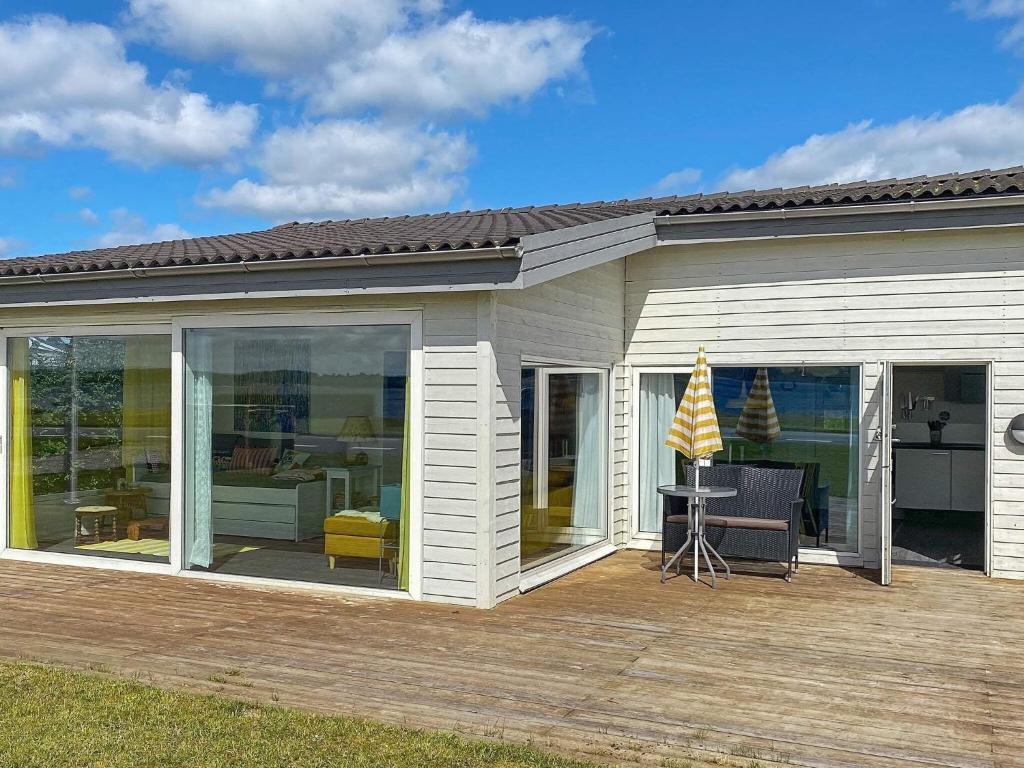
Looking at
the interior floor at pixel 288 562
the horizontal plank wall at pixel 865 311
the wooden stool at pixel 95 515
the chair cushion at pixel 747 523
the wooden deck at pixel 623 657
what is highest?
the horizontal plank wall at pixel 865 311

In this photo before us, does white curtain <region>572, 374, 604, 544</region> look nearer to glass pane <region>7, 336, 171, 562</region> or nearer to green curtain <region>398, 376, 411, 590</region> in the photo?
green curtain <region>398, 376, 411, 590</region>

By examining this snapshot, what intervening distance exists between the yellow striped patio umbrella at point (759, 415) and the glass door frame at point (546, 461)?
1.34 meters

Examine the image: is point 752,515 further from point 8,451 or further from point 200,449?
point 8,451

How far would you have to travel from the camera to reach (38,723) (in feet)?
15.0

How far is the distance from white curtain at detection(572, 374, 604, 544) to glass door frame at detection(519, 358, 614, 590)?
0.27 ft

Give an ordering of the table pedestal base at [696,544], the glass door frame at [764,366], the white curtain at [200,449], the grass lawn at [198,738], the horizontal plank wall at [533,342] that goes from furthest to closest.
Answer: the glass door frame at [764,366]
the table pedestal base at [696,544]
the white curtain at [200,449]
the horizontal plank wall at [533,342]
the grass lawn at [198,738]

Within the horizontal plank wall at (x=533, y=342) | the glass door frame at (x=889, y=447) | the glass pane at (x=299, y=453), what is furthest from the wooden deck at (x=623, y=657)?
the horizontal plank wall at (x=533, y=342)

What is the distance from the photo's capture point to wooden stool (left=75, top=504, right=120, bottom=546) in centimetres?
907

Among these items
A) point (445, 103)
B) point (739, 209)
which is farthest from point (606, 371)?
point (445, 103)

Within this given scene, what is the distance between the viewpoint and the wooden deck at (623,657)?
15.1 ft

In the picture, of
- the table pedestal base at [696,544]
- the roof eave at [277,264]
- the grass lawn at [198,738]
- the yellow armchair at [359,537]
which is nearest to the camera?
the grass lawn at [198,738]

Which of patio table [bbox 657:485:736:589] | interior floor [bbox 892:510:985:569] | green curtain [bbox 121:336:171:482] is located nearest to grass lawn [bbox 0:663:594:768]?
green curtain [bbox 121:336:171:482]

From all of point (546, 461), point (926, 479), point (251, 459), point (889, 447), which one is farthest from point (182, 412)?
point (926, 479)

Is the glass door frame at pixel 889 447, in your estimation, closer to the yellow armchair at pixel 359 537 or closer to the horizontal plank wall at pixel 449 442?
the horizontal plank wall at pixel 449 442
